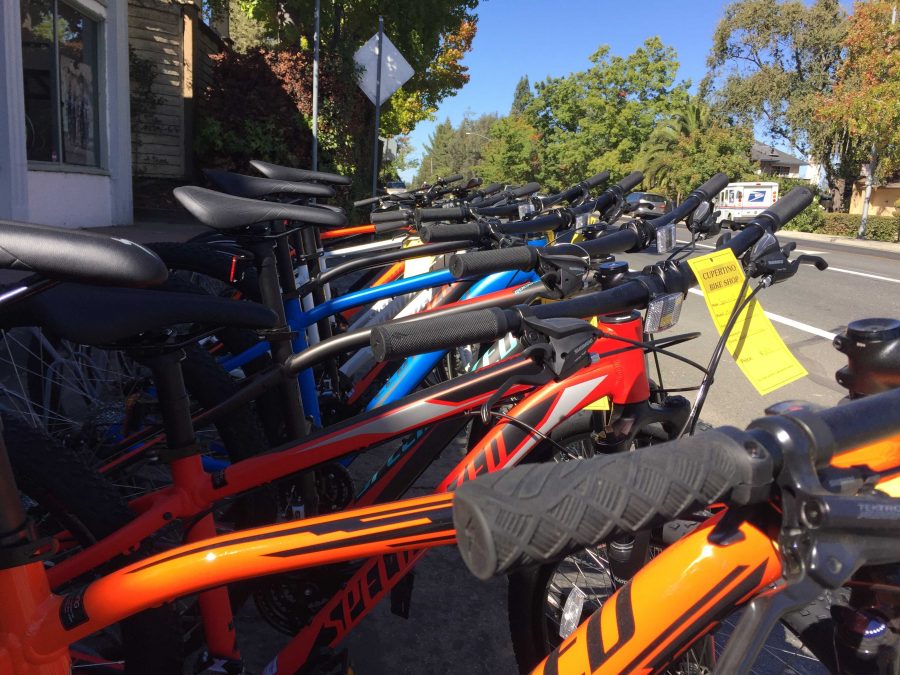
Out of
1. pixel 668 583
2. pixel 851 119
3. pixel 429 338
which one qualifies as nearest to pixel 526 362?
pixel 429 338

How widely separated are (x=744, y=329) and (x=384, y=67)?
9501 mm

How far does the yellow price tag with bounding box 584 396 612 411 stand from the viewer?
1.82 meters

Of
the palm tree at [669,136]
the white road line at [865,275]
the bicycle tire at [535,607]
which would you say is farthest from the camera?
the palm tree at [669,136]

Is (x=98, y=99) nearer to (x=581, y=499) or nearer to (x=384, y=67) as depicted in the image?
(x=384, y=67)

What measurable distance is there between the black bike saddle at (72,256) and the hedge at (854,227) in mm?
29271

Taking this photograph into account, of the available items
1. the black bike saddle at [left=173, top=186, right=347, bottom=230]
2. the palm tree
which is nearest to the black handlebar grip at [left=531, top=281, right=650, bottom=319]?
the black bike saddle at [left=173, top=186, right=347, bottom=230]

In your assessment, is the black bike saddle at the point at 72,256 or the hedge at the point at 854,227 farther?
the hedge at the point at 854,227

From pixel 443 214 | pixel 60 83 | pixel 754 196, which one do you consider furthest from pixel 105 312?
pixel 754 196

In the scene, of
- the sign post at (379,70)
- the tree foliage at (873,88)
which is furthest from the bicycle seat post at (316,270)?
the tree foliage at (873,88)

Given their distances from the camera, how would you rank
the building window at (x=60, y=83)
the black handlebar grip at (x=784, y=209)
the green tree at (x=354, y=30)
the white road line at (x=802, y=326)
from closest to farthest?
the black handlebar grip at (x=784, y=209), the white road line at (x=802, y=326), the building window at (x=60, y=83), the green tree at (x=354, y=30)

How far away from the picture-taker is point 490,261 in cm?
195

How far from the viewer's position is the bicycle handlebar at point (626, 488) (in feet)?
2.10

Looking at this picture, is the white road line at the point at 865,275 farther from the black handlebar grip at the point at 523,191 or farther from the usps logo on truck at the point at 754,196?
the black handlebar grip at the point at 523,191

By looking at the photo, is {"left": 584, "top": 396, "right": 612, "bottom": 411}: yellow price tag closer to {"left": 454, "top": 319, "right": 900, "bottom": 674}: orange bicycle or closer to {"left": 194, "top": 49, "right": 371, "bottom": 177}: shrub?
{"left": 454, "top": 319, "right": 900, "bottom": 674}: orange bicycle
